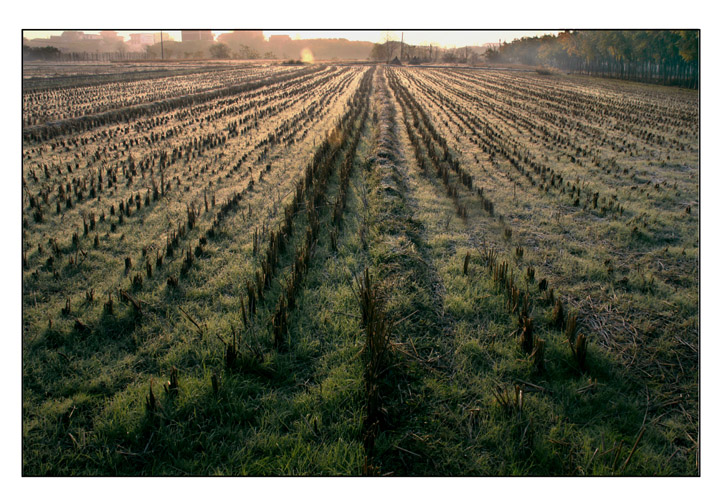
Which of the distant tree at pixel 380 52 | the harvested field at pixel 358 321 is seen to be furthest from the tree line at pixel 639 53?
the distant tree at pixel 380 52

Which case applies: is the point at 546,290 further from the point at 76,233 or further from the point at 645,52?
the point at 645,52

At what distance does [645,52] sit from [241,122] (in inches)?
2095

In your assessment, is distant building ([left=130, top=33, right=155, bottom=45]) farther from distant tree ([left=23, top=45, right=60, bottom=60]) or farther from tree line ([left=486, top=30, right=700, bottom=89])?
tree line ([left=486, top=30, right=700, bottom=89])

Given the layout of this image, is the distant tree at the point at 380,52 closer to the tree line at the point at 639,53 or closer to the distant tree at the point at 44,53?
the tree line at the point at 639,53

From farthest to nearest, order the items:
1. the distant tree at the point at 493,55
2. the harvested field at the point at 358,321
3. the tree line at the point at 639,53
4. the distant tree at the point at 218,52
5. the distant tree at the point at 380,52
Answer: the distant tree at the point at 380,52 → the distant tree at the point at 218,52 → the distant tree at the point at 493,55 → the tree line at the point at 639,53 → the harvested field at the point at 358,321

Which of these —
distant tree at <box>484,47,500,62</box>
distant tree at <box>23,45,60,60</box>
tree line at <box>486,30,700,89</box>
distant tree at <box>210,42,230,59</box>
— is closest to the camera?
tree line at <box>486,30,700,89</box>

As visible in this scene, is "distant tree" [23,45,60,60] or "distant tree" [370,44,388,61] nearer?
"distant tree" [23,45,60,60]

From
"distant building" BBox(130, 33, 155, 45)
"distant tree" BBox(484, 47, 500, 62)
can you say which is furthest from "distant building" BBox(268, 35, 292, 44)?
"distant tree" BBox(484, 47, 500, 62)

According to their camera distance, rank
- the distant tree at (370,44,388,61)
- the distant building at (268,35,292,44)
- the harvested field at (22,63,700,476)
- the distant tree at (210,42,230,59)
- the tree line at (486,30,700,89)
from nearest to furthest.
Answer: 1. the harvested field at (22,63,700,476)
2. the tree line at (486,30,700,89)
3. the distant tree at (210,42,230,59)
4. the distant tree at (370,44,388,61)
5. the distant building at (268,35,292,44)

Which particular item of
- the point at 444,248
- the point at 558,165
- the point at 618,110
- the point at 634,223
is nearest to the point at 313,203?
the point at 444,248

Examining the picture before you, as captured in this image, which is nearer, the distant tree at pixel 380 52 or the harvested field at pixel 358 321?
the harvested field at pixel 358 321

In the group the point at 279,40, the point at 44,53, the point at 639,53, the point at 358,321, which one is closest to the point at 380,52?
the point at 279,40

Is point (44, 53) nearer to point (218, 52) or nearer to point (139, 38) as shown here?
point (139, 38)

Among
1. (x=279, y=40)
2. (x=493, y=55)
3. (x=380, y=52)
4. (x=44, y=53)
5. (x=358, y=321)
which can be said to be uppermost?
(x=279, y=40)
